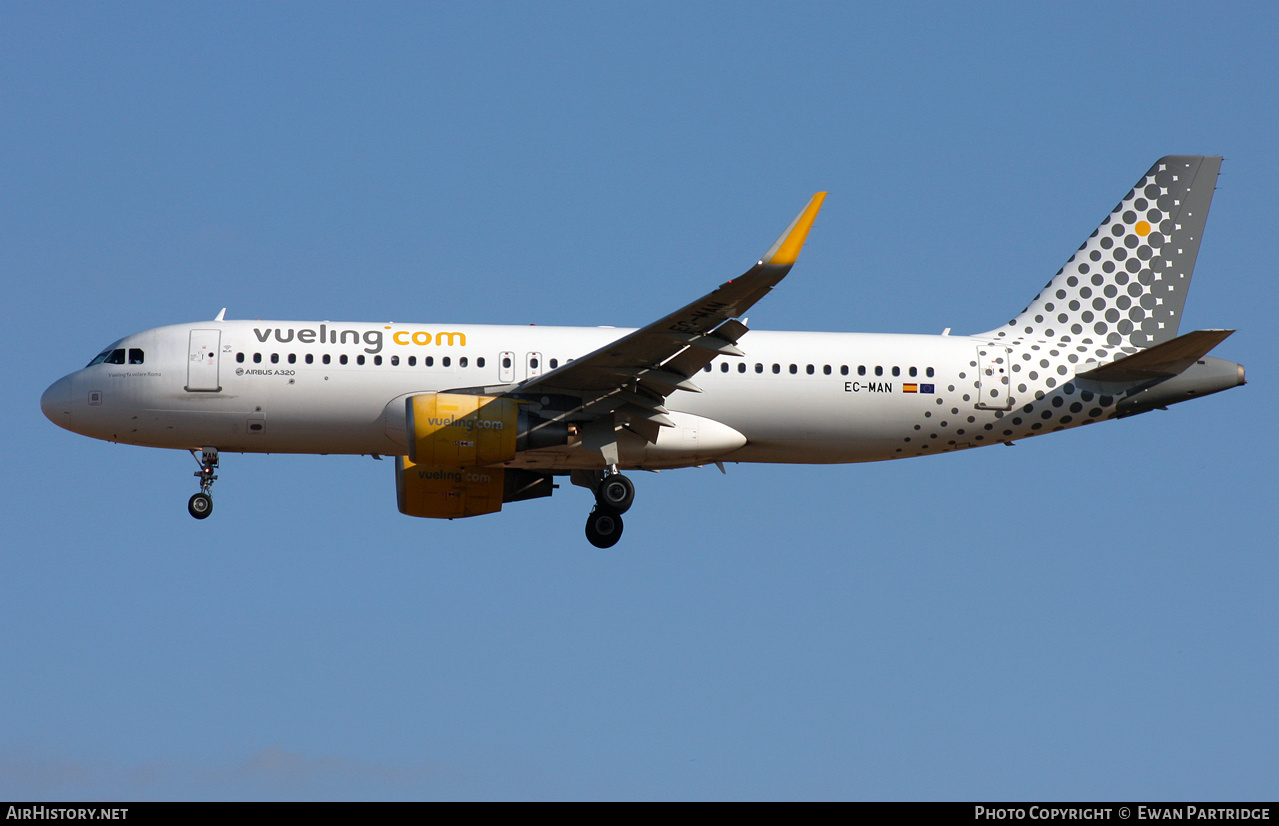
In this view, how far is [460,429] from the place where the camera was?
2997 centimetres

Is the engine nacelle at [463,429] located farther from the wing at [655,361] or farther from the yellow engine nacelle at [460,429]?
the wing at [655,361]

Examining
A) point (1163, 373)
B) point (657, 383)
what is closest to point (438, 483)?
point (657, 383)

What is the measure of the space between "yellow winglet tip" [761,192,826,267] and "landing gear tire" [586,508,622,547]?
28.7 feet

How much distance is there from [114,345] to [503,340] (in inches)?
332

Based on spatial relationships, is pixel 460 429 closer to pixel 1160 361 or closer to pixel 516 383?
pixel 516 383

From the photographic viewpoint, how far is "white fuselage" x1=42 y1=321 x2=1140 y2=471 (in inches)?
1238

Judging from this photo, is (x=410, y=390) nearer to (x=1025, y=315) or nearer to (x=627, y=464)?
(x=627, y=464)

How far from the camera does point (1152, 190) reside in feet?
118

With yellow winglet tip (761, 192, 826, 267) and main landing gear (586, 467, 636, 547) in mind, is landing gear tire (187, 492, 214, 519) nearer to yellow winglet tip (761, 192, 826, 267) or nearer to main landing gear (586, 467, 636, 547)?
main landing gear (586, 467, 636, 547)

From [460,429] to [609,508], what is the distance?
4318 mm

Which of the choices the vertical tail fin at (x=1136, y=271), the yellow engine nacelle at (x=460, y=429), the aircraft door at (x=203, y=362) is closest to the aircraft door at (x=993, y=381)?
the vertical tail fin at (x=1136, y=271)

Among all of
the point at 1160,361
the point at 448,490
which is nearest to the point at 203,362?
the point at 448,490

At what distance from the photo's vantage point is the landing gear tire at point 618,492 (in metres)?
31.7

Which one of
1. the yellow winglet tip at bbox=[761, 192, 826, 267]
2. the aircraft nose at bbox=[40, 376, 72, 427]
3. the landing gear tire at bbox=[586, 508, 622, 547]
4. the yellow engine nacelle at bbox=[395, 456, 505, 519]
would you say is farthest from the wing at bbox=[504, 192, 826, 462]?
the aircraft nose at bbox=[40, 376, 72, 427]
